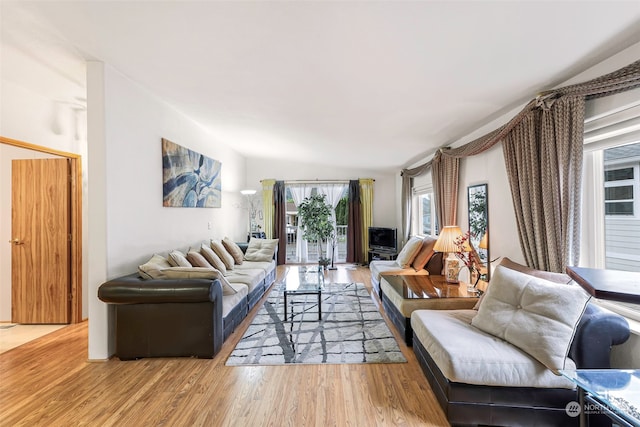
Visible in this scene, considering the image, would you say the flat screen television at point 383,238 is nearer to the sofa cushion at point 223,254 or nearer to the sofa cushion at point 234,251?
the sofa cushion at point 234,251

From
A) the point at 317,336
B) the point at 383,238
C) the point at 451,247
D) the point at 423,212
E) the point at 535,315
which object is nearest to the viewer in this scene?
the point at 535,315

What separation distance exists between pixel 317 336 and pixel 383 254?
140 inches

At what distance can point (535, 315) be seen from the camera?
5.69 ft

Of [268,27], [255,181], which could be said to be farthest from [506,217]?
[255,181]

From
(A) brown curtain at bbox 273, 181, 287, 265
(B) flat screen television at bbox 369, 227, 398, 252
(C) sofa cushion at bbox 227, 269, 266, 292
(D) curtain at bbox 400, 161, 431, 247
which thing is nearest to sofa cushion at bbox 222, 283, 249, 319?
(C) sofa cushion at bbox 227, 269, 266, 292

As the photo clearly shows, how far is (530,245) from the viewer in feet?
7.88

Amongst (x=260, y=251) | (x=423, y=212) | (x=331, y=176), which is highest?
(x=331, y=176)

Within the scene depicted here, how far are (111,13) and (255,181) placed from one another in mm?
5300

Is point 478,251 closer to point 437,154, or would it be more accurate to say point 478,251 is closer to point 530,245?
point 530,245

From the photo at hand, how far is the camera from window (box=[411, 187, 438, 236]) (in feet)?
17.1

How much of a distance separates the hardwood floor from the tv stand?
3.52m

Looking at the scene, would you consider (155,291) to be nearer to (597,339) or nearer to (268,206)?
(597,339)

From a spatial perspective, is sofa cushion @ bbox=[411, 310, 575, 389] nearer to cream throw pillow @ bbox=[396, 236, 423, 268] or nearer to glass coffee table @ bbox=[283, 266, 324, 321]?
glass coffee table @ bbox=[283, 266, 324, 321]

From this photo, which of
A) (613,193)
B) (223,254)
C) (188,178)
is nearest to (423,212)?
(613,193)
